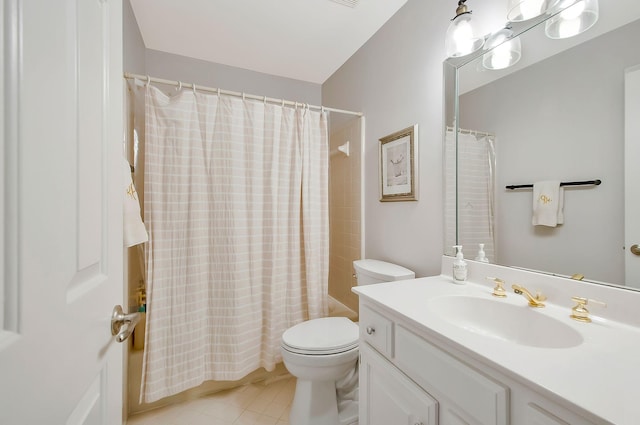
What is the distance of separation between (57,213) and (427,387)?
93cm

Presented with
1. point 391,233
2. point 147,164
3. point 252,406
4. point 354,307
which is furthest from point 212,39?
point 252,406

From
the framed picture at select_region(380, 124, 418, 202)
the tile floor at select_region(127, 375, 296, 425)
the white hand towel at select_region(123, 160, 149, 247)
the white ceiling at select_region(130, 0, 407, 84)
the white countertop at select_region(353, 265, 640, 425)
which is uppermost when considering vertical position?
the white ceiling at select_region(130, 0, 407, 84)

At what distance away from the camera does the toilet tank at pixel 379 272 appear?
1.43 m

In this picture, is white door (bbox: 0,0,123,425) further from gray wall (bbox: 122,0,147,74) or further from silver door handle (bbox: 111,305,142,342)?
gray wall (bbox: 122,0,147,74)

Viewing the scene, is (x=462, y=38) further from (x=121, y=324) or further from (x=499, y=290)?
(x=121, y=324)

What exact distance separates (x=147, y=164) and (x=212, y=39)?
3.82ft

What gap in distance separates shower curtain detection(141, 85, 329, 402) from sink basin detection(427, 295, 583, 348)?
3.29 feet

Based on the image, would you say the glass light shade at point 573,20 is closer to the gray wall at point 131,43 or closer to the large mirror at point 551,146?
the large mirror at point 551,146

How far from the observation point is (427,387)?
735mm

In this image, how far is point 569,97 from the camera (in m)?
0.87

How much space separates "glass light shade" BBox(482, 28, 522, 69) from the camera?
3.39 feet

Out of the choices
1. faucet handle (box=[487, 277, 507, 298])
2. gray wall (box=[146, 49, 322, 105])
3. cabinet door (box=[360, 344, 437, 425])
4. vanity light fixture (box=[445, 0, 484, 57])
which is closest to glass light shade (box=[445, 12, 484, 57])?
vanity light fixture (box=[445, 0, 484, 57])

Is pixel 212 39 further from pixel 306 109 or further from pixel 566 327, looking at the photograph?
pixel 566 327

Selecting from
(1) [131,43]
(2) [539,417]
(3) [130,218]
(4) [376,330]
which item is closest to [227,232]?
(3) [130,218]
